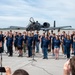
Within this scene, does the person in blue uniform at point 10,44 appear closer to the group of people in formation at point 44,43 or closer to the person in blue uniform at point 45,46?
the group of people in formation at point 44,43

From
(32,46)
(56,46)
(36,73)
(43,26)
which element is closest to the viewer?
(36,73)

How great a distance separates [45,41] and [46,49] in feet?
1.71

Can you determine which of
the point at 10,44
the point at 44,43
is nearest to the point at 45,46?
the point at 44,43

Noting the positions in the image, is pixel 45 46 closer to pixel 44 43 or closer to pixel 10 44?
pixel 44 43

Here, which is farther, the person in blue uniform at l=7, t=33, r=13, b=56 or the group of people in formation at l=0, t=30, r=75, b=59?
the person in blue uniform at l=7, t=33, r=13, b=56

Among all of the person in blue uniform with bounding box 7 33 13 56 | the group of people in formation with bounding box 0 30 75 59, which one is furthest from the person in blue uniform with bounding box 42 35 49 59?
the person in blue uniform with bounding box 7 33 13 56

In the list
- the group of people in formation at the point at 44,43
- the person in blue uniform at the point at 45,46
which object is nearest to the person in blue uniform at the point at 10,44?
the group of people in formation at the point at 44,43

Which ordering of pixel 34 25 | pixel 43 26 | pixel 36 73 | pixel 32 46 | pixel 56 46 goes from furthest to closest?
1. pixel 43 26
2. pixel 34 25
3. pixel 32 46
4. pixel 56 46
5. pixel 36 73

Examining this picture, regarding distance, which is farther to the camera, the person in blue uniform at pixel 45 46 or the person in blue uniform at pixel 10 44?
the person in blue uniform at pixel 10 44

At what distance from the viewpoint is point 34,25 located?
109ft

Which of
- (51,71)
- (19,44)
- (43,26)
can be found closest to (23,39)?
(19,44)

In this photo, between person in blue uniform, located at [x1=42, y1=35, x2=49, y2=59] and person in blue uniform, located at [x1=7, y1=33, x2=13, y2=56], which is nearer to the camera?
person in blue uniform, located at [x1=42, y1=35, x2=49, y2=59]

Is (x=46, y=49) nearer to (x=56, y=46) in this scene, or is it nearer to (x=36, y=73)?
(x=56, y=46)

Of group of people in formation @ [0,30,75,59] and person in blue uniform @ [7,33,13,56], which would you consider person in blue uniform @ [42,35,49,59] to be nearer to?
group of people in formation @ [0,30,75,59]
